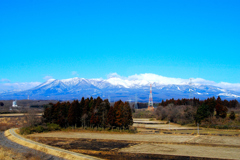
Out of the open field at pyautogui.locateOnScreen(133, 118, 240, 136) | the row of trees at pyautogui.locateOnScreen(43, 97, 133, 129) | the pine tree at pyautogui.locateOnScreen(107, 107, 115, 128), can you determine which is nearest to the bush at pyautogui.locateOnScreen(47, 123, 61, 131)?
the row of trees at pyautogui.locateOnScreen(43, 97, 133, 129)

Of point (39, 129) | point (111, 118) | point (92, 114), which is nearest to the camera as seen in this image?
point (39, 129)

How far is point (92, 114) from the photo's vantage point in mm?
36781

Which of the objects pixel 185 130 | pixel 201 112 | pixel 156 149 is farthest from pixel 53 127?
pixel 201 112

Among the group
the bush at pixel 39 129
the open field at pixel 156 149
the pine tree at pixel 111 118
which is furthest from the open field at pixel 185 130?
the bush at pixel 39 129

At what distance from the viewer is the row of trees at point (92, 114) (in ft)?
116

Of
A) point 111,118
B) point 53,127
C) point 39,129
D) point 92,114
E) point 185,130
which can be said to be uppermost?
point 92,114

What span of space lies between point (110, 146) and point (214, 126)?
2665 cm

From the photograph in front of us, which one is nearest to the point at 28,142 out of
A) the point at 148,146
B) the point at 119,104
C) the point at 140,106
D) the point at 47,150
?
the point at 47,150

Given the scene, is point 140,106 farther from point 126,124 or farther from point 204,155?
point 204,155

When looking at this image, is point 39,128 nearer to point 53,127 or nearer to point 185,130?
point 53,127

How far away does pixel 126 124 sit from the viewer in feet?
116

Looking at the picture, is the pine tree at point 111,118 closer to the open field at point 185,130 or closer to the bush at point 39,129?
the open field at point 185,130

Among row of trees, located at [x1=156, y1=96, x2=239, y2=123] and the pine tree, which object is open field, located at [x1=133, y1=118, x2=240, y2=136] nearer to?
row of trees, located at [x1=156, y1=96, x2=239, y2=123]

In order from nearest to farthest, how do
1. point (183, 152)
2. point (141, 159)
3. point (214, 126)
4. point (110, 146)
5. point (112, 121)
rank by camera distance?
point (141, 159) < point (183, 152) < point (110, 146) < point (112, 121) < point (214, 126)
